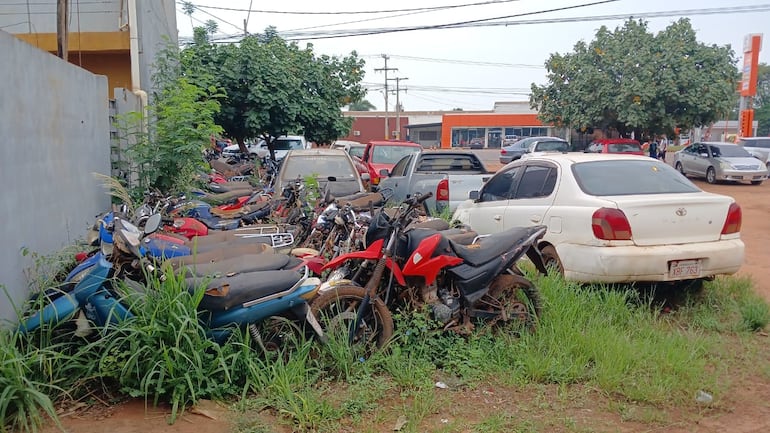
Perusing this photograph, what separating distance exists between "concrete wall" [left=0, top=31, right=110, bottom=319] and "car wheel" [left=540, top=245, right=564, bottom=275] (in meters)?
4.50

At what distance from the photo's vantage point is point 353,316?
4.43 m

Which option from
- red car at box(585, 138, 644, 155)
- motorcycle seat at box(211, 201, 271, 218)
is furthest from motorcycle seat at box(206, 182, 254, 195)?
red car at box(585, 138, 644, 155)

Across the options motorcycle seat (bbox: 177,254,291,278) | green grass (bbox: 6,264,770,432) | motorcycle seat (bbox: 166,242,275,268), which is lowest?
green grass (bbox: 6,264,770,432)

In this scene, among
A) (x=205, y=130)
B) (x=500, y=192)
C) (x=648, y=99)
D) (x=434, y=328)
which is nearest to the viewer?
(x=434, y=328)

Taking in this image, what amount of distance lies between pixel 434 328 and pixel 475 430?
1121 mm

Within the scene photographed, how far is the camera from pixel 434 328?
15.1 ft

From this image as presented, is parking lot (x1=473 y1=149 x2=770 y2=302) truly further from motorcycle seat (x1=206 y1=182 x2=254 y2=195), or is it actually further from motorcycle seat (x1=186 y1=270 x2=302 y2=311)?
motorcycle seat (x1=206 y1=182 x2=254 y2=195)

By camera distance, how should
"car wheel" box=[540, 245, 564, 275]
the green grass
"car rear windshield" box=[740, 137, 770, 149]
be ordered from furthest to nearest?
"car rear windshield" box=[740, 137, 770, 149], "car wheel" box=[540, 245, 564, 275], the green grass

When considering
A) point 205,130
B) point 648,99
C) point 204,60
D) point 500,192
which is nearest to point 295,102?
point 204,60

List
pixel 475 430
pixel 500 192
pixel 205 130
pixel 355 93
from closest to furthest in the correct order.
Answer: pixel 475 430
pixel 500 192
pixel 205 130
pixel 355 93

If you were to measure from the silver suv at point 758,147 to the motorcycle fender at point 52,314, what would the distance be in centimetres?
2524

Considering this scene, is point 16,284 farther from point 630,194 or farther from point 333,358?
point 630,194

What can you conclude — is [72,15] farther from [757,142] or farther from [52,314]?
[757,142]

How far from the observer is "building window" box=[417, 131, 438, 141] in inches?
2470
